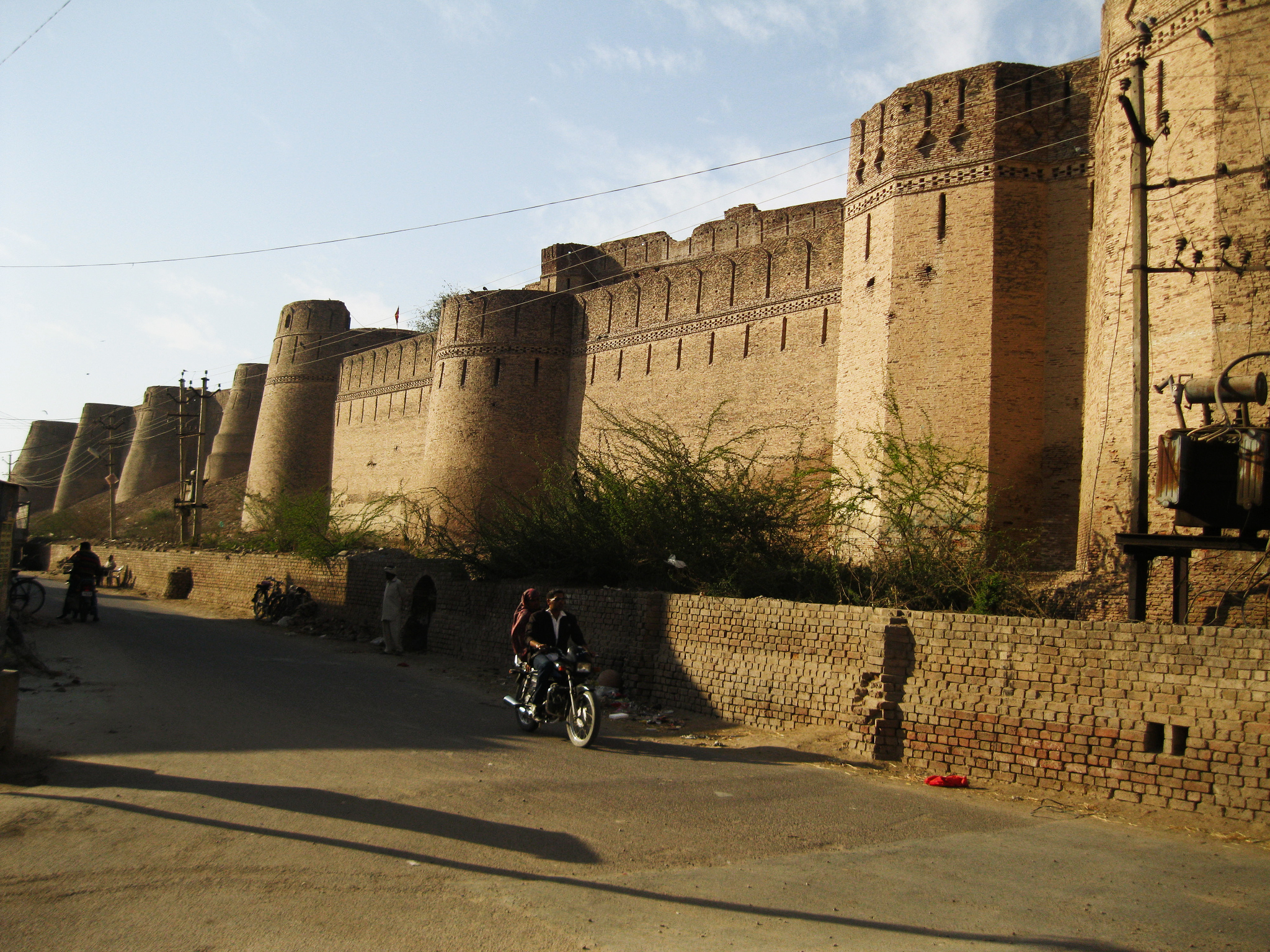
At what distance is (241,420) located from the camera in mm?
39719

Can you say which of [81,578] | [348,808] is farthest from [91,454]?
[348,808]

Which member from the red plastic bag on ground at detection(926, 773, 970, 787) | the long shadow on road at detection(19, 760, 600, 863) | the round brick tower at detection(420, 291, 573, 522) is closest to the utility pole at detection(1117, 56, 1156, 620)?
the red plastic bag on ground at detection(926, 773, 970, 787)

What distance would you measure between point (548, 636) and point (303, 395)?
Result: 27.9m

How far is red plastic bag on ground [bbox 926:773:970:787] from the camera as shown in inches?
254

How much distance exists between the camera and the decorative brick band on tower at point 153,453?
46.2 m

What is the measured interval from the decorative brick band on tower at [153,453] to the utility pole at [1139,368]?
45764 mm

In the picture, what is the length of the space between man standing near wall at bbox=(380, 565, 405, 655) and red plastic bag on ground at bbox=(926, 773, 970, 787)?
868 centimetres

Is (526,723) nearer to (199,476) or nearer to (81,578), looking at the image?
(81,578)

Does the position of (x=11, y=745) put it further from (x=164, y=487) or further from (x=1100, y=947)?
(x=164, y=487)

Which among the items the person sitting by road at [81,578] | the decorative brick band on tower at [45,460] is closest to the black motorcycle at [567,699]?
the person sitting by road at [81,578]

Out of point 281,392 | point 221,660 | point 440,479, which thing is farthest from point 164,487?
point 221,660

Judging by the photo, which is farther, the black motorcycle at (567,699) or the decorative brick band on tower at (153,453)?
the decorative brick band on tower at (153,453)

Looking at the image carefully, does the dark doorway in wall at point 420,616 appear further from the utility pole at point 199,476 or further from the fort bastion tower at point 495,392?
the utility pole at point 199,476

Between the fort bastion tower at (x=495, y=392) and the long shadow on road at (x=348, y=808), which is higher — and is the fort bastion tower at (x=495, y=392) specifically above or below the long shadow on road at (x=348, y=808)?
above
